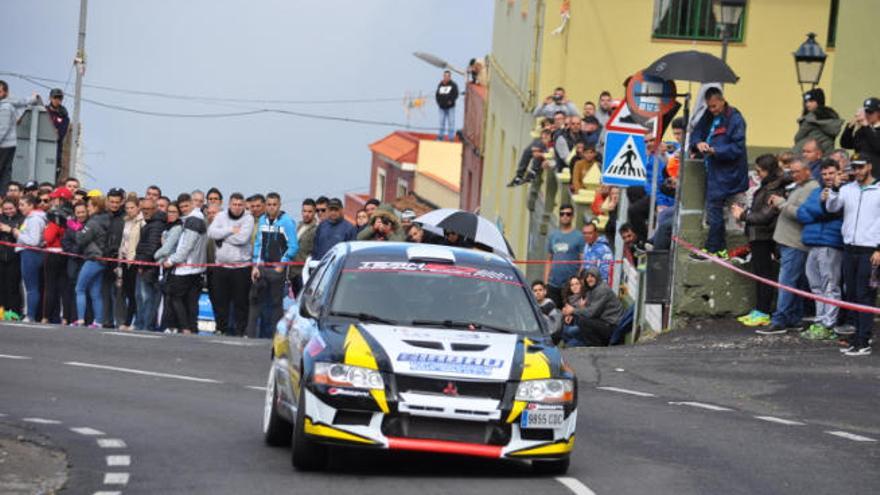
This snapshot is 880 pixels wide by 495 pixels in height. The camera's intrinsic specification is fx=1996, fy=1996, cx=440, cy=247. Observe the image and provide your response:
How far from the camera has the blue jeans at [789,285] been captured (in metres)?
22.4

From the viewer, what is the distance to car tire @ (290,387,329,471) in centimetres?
1304

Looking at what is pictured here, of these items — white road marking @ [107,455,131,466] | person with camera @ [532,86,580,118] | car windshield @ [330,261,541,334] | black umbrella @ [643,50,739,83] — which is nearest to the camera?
white road marking @ [107,455,131,466]

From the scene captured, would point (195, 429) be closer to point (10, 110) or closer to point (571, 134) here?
point (571, 134)

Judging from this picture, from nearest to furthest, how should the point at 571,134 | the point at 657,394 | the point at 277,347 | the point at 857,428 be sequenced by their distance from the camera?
the point at 277,347 < the point at 857,428 < the point at 657,394 < the point at 571,134

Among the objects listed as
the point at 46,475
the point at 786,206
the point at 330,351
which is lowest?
the point at 46,475

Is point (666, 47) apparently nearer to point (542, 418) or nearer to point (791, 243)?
point (791, 243)

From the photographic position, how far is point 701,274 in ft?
82.0

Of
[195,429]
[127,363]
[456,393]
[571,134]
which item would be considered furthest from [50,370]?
[571,134]

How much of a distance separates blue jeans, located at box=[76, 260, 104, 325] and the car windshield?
1460 cm

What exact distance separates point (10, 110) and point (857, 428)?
845 inches

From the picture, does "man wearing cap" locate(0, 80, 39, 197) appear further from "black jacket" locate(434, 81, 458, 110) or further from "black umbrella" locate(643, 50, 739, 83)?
"black jacket" locate(434, 81, 458, 110)

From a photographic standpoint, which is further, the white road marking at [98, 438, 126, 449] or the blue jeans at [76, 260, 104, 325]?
the blue jeans at [76, 260, 104, 325]

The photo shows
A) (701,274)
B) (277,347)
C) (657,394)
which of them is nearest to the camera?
(277,347)

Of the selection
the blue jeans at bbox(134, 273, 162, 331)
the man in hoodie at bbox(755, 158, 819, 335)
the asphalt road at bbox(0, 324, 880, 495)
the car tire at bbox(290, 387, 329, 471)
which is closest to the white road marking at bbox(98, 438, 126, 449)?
the asphalt road at bbox(0, 324, 880, 495)
